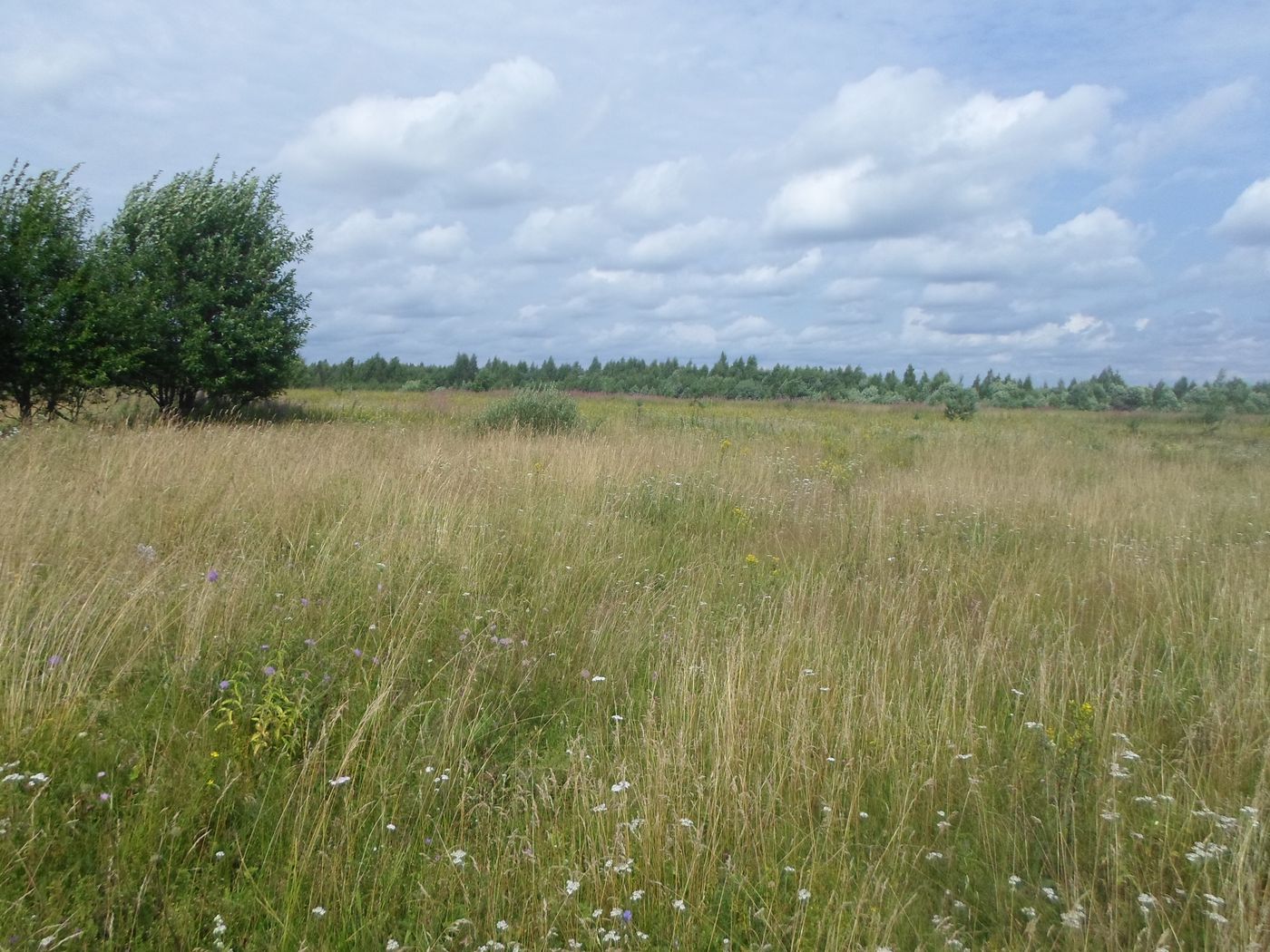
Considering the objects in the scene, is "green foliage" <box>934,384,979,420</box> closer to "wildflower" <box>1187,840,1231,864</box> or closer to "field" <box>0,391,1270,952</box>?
"field" <box>0,391,1270,952</box>

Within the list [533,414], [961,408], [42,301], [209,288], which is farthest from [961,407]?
[42,301]

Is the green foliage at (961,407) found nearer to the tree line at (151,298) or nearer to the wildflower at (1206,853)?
the tree line at (151,298)

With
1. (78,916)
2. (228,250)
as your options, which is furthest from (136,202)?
(78,916)

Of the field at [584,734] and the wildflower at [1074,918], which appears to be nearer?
the wildflower at [1074,918]

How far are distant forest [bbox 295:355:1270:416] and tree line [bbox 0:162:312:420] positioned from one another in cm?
218

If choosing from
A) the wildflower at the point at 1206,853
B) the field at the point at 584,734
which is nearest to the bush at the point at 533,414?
the field at the point at 584,734

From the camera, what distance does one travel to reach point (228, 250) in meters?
16.0

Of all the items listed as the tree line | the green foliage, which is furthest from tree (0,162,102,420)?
the green foliage

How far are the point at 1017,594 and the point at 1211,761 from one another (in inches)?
86.7

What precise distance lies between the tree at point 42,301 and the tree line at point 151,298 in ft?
0.05

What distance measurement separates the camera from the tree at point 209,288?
594 inches

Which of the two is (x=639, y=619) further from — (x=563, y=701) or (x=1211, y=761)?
(x=1211, y=761)

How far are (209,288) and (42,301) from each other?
462cm

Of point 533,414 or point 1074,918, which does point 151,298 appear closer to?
point 533,414
